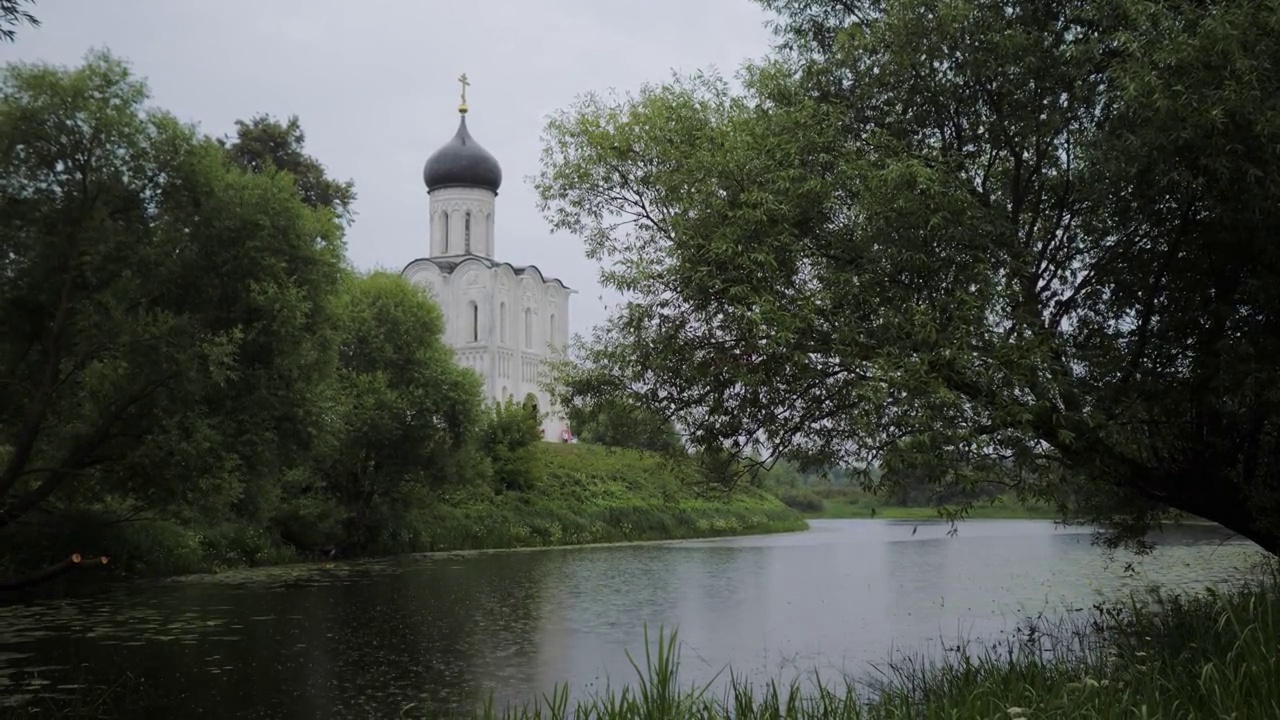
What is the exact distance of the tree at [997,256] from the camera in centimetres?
810

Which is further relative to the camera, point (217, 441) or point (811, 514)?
point (811, 514)

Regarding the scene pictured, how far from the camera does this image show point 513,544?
3444cm

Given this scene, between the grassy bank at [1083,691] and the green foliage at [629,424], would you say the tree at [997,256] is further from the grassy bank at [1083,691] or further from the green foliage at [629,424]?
the grassy bank at [1083,691]

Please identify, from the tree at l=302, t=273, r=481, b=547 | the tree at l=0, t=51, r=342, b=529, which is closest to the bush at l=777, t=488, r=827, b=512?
the tree at l=302, t=273, r=481, b=547

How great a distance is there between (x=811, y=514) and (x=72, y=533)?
7454 cm

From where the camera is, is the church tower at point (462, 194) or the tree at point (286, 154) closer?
the tree at point (286, 154)

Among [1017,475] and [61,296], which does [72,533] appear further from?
[1017,475]

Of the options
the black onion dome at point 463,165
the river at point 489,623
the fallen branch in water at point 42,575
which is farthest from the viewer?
the black onion dome at point 463,165

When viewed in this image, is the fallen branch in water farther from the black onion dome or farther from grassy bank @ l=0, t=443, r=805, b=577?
the black onion dome

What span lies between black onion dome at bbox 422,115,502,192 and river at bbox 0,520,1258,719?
3612 centimetres

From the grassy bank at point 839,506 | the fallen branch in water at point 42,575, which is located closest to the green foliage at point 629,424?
the fallen branch in water at point 42,575

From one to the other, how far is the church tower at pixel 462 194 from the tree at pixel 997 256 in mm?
49558

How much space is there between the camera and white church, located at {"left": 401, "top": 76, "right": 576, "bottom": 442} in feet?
196

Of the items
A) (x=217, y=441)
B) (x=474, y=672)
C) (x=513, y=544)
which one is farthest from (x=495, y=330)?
(x=474, y=672)
